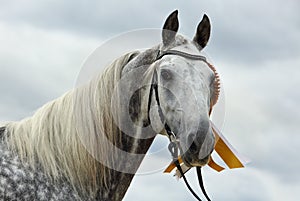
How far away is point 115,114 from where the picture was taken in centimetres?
612

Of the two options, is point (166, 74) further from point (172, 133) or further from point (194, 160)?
point (194, 160)

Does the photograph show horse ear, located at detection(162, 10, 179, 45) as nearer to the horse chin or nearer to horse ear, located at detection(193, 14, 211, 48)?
horse ear, located at detection(193, 14, 211, 48)

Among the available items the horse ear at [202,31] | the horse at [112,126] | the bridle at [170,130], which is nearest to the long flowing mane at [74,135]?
the horse at [112,126]

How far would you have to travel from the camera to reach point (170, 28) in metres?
6.23

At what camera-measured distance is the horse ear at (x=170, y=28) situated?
6195 millimetres

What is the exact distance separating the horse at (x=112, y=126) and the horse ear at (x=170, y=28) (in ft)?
0.04

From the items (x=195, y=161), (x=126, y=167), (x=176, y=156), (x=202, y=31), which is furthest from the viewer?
(x=202, y=31)

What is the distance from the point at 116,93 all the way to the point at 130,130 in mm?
487

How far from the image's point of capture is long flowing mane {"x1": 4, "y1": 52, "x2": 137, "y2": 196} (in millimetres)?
5914

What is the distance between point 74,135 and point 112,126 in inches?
18.5

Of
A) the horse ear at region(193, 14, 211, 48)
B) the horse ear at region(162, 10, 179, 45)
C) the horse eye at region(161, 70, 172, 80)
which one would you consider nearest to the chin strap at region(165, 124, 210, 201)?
the horse eye at region(161, 70, 172, 80)

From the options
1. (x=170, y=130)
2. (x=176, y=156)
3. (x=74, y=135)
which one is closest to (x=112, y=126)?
(x=74, y=135)

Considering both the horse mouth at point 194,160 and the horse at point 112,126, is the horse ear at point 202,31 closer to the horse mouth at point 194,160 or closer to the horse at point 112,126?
the horse at point 112,126

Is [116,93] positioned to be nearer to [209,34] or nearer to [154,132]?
[154,132]
